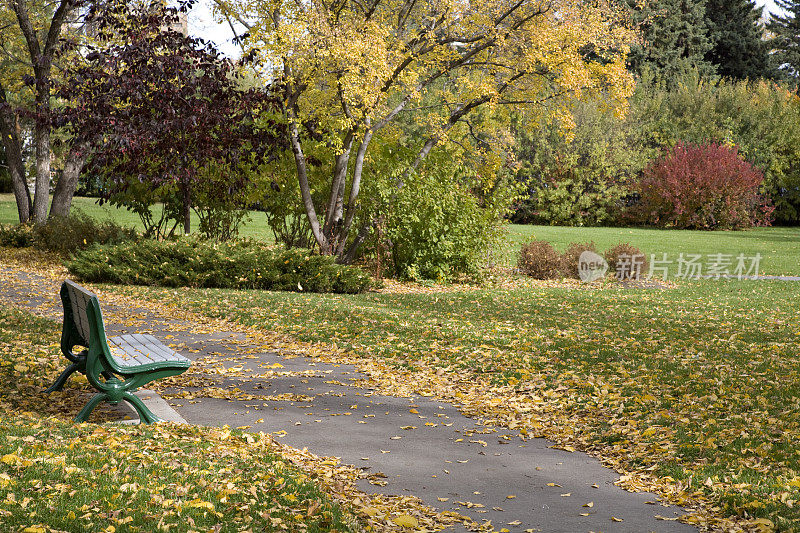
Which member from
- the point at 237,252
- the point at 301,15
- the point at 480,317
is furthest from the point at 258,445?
the point at 301,15

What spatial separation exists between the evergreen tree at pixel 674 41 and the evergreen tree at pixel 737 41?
1.60 metres

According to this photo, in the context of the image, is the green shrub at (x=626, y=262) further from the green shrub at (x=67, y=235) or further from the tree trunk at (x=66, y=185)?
the tree trunk at (x=66, y=185)

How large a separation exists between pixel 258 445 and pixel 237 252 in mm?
8330

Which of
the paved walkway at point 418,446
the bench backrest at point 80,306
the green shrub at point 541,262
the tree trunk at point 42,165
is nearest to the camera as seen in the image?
the paved walkway at point 418,446

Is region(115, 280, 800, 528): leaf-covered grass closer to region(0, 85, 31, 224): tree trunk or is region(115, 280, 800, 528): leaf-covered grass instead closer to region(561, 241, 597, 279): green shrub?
region(561, 241, 597, 279): green shrub

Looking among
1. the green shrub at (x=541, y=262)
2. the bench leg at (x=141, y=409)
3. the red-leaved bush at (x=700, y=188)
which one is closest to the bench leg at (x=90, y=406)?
the bench leg at (x=141, y=409)

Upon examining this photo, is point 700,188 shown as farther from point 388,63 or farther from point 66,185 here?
point 66,185

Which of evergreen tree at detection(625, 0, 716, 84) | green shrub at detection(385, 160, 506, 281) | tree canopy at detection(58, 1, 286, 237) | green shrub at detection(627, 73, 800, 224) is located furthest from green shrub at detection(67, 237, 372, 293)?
evergreen tree at detection(625, 0, 716, 84)

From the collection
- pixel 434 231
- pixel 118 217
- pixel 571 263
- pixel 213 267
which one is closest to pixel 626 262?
pixel 571 263

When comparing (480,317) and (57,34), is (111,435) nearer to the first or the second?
(480,317)

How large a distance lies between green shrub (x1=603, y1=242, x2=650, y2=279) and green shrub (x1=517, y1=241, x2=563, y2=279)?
44.8 inches

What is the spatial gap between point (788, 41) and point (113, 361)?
2007 inches

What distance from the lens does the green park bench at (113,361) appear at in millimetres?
4777

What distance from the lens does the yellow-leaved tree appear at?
12.7 meters
